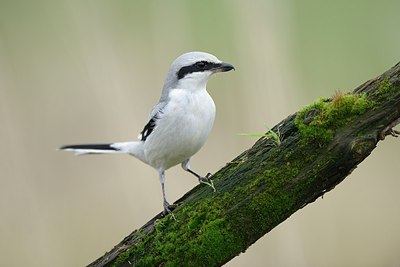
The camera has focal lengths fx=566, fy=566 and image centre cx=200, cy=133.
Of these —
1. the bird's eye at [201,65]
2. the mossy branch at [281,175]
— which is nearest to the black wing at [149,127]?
the bird's eye at [201,65]

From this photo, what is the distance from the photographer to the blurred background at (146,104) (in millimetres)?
4461

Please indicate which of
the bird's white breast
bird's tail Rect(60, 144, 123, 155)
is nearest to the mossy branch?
the bird's white breast

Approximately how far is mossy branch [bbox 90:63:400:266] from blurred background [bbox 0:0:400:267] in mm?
2128

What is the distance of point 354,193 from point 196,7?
6.62ft

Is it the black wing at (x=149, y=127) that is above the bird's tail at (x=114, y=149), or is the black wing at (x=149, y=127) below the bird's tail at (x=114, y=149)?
above

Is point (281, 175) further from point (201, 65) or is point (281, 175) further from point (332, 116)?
point (201, 65)

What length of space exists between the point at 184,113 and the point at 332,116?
3.33 feet

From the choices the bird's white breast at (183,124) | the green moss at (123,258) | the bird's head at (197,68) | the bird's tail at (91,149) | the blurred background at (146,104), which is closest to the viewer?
the green moss at (123,258)

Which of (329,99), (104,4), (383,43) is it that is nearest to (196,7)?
(104,4)

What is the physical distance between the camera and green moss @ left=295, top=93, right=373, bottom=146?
202 cm

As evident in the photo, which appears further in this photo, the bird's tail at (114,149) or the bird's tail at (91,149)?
the bird's tail at (91,149)

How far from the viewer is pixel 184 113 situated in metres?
2.89

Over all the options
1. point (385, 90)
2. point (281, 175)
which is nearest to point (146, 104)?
point (281, 175)

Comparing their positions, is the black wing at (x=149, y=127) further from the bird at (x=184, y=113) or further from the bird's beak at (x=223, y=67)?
the bird's beak at (x=223, y=67)
